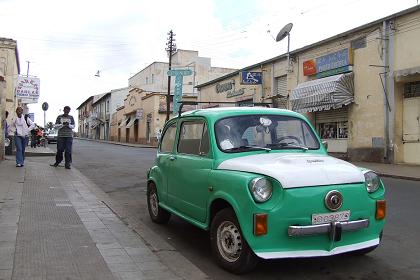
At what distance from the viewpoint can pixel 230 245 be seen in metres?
4.92

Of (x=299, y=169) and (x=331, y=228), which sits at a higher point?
(x=299, y=169)

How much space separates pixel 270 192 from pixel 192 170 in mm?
1462

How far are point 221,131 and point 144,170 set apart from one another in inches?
396

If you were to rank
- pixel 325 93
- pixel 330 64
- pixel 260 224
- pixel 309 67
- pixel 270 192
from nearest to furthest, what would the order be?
1. pixel 260 224
2. pixel 270 192
3. pixel 325 93
4. pixel 330 64
5. pixel 309 67

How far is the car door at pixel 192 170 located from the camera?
549 cm

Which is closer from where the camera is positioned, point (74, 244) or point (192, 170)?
point (74, 244)

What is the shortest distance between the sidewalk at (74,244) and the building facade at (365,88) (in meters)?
8.77

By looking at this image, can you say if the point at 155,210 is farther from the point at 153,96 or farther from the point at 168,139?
the point at 153,96

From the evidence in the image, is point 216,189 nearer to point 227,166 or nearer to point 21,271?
point 227,166

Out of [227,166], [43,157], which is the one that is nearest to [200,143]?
[227,166]

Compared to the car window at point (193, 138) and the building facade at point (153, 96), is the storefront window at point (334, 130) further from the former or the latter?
the building facade at point (153, 96)

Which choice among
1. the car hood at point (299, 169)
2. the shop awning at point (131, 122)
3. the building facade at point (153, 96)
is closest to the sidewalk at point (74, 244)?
the car hood at point (299, 169)

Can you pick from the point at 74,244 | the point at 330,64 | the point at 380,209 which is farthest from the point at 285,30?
the point at 74,244

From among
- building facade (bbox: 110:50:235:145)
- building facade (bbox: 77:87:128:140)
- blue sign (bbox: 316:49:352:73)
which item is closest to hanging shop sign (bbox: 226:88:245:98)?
blue sign (bbox: 316:49:352:73)
